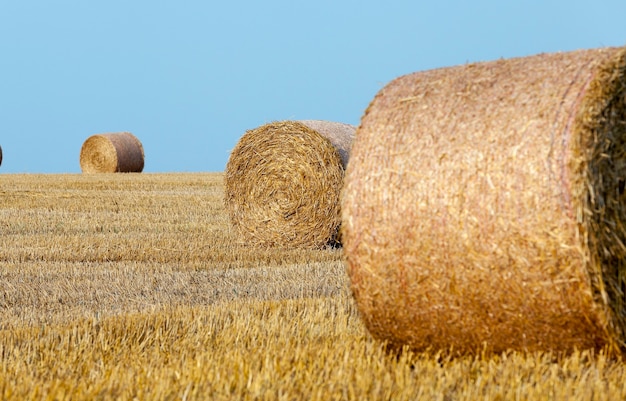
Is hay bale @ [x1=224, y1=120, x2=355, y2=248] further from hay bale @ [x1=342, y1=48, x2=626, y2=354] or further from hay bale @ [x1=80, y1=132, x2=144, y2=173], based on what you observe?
hay bale @ [x1=80, y1=132, x2=144, y2=173]

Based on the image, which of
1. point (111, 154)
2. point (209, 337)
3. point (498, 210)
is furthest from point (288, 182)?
point (111, 154)

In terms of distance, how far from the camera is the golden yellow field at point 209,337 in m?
4.27

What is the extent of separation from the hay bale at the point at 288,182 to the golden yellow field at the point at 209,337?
478 mm

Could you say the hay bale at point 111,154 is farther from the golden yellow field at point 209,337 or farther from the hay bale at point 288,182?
the hay bale at point 288,182

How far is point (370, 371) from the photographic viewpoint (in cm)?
463

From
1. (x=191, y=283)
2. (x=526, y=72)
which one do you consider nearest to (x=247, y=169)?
(x=191, y=283)

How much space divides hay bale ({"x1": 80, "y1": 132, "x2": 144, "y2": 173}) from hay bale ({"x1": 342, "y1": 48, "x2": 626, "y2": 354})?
23183 mm

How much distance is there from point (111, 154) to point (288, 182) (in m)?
17.1

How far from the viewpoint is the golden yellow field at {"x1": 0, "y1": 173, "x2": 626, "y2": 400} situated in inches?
168

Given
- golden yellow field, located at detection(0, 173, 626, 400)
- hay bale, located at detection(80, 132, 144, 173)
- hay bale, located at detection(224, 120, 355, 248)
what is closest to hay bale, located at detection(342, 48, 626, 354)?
golden yellow field, located at detection(0, 173, 626, 400)

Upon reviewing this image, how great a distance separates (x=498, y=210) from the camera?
4645 mm

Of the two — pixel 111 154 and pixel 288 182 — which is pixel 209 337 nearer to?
pixel 288 182

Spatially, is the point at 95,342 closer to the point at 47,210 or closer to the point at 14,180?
the point at 47,210

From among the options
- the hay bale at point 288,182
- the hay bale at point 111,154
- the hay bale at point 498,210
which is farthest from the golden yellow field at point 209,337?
the hay bale at point 111,154
